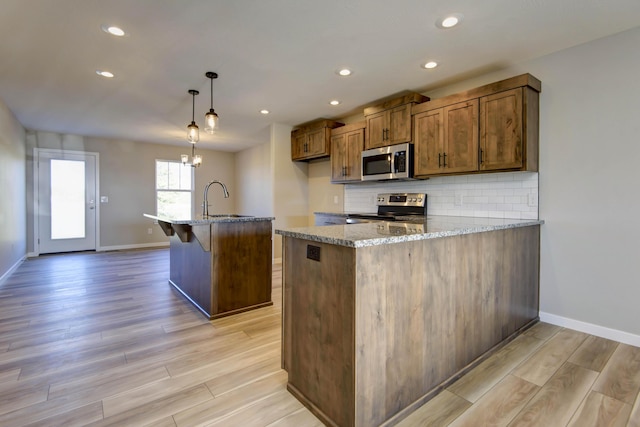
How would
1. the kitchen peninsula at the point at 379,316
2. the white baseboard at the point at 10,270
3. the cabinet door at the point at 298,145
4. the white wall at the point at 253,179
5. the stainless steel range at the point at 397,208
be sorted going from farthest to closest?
the white wall at the point at 253,179 → the cabinet door at the point at 298,145 → the white baseboard at the point at 10,270 → the stainless steel range at the point at 397,208 → the kitchen peninsula at the point at 379,316

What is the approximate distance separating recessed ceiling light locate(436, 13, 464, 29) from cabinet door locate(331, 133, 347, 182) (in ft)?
7.12

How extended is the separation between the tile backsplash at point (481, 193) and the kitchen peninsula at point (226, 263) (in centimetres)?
190

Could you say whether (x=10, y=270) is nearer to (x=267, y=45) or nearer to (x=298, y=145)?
(x=298, y=145)

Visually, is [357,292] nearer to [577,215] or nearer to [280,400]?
[280,400]

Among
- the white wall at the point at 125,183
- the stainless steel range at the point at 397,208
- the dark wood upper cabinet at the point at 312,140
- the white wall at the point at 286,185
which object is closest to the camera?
the stainless steel range at the point at 397,208

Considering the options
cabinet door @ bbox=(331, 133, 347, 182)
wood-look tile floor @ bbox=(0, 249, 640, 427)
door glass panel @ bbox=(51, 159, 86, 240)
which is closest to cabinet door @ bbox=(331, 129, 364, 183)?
cabinet door @ bbox=(331, 133, 347, 182)

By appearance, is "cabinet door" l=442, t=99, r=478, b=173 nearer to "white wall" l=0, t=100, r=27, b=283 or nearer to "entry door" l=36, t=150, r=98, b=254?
"white wall" l=0, t=100, r=27, b=283

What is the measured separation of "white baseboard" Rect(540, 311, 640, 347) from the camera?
2.34 meters

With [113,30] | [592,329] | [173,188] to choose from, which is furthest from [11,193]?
[592,329]

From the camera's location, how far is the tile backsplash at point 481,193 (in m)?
2.86

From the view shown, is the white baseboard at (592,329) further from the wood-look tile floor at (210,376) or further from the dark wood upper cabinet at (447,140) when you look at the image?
the dark wood upper cabinet at (447,140)

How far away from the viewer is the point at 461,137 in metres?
3.01

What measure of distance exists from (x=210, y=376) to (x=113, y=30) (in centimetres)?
260

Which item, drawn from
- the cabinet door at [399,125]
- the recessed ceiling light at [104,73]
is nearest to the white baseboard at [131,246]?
the recessed ceiling light at [104,73]
